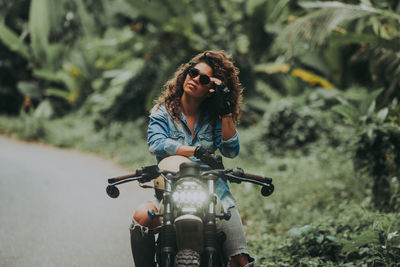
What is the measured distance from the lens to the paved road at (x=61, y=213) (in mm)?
4102

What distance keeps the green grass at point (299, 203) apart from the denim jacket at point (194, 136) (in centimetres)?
127

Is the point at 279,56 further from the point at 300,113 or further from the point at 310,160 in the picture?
the point at 310,160

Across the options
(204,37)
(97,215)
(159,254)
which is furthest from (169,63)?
(159,254)

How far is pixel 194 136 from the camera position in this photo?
9.19 ft

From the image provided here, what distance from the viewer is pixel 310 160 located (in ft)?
24.6

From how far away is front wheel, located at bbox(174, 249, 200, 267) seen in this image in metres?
2.13

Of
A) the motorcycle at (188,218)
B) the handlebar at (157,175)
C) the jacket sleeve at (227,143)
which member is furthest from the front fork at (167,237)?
the jacket sleeve at (227,143)

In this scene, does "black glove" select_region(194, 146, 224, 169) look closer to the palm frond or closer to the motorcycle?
the motorcycle

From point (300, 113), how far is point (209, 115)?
5901 mm

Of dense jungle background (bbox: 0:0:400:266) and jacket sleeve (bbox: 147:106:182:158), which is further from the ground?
dense jungle background (bbox: 0:0:400:266)

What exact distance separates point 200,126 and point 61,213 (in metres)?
3.28

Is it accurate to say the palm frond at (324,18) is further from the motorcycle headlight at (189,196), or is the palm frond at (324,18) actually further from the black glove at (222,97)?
the motorcycle headlight at (189,196)

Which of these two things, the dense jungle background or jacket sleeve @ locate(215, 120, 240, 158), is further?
the dense jungle background

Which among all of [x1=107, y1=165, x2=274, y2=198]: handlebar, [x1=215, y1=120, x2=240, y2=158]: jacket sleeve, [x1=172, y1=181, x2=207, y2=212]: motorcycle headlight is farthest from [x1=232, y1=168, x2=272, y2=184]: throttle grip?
[x1=215, y1=120, x2=240, y2=158]: jacket sleeve
